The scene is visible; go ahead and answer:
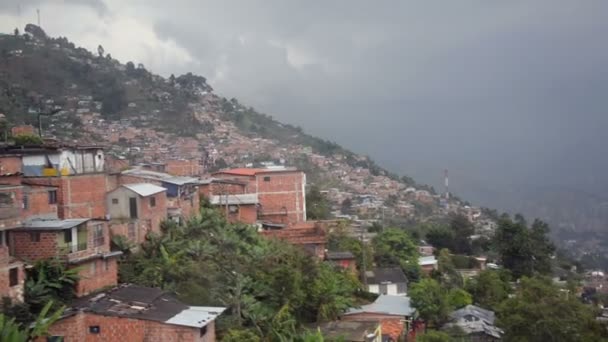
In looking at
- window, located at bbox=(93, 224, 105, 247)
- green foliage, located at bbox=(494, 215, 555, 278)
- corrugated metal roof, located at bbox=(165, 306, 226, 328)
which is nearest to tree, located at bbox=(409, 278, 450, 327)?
corrugated metal roof, located at bbox=(165, 306, 226, 328)

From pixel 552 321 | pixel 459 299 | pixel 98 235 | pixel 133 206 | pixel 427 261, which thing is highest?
pixel 133 206

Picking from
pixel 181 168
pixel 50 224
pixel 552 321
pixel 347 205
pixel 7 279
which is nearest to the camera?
pixel 7 279

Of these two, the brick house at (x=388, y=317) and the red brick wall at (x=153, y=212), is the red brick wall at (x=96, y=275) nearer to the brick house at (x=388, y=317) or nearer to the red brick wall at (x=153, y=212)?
the red brick wall at (x=153, y=212)

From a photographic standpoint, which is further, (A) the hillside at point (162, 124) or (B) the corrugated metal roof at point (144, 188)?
(A) the hillside at point (162, 124)

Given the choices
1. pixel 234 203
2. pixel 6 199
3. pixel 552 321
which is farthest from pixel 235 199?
pixel 552 321

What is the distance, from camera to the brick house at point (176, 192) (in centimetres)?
2567

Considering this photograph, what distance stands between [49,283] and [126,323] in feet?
8.06

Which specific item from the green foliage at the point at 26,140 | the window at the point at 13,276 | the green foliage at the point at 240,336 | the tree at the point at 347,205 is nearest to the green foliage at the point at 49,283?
the window at the point at 13,276

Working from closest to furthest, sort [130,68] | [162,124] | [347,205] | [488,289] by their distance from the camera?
1. [488,289]
2. [347,205]
3. [162,124]
4. [130,68]

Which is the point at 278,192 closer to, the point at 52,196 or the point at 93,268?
the point at 52,196

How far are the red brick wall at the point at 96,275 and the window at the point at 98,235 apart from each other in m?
0.52

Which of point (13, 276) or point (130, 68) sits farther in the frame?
point (130, 68)

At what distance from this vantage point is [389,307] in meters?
26.9

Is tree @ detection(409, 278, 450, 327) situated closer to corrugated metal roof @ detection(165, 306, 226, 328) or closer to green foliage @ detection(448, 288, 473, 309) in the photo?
green foliage @ detection(448, 288, 473, 309)
